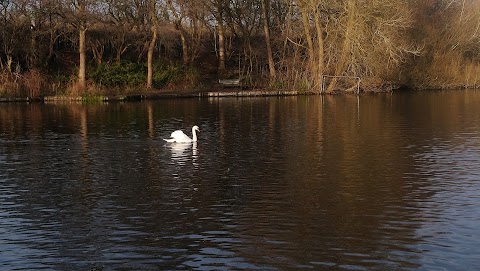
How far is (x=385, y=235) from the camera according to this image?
10625 millimetres

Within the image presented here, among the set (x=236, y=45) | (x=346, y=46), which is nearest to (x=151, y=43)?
(x=236, y=45)

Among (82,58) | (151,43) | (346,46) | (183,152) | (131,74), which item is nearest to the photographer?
(183,152)

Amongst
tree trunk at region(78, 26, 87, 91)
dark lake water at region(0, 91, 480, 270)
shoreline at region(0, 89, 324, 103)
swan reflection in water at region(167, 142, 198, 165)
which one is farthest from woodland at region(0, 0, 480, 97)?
swan reflection in water at region(167, 142, 198, 165)

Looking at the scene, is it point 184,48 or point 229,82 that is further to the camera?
point 184,48

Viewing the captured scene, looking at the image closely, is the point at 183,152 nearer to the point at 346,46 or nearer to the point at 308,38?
the point at 346,46

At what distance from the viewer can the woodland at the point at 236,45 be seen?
45.8 m

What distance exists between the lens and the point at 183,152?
774 inches

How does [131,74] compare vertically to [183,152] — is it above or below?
above

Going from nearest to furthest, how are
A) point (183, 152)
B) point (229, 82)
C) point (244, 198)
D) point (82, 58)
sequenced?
point (244, 198), point (183, 152), point (82, 58), point (229, 82)

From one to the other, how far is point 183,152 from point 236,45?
1626 inches

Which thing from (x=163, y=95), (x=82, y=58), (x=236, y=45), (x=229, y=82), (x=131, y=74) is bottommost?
(x=163, y=95)

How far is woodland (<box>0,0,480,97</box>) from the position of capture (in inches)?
1805

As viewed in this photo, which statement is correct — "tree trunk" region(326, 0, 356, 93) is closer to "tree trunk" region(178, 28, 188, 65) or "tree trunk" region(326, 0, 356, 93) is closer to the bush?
the bush

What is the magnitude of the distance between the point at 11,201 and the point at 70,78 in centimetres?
3454
